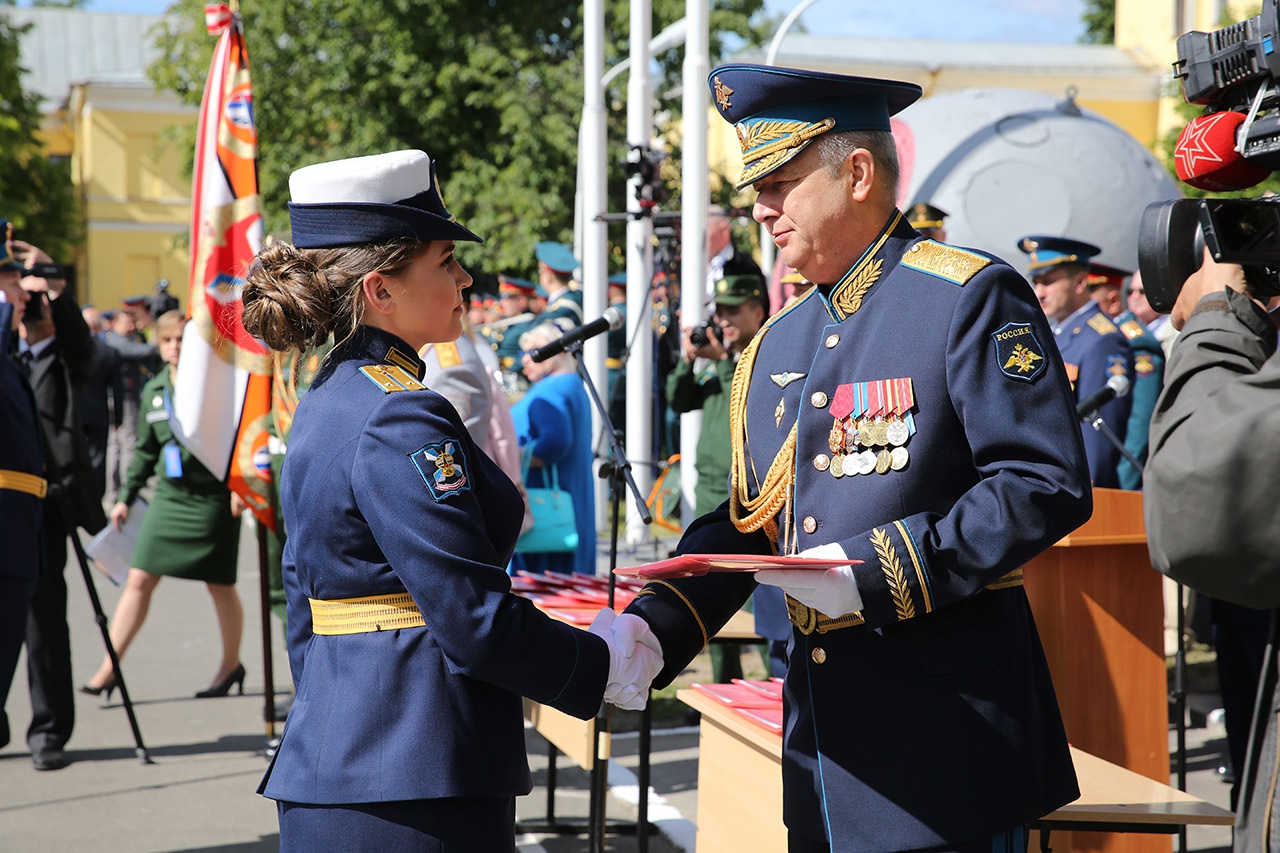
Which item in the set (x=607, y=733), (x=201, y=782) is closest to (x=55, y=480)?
(x=201, y=782)

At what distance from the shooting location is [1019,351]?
2.11m

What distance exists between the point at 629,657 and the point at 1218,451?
1.19 meters

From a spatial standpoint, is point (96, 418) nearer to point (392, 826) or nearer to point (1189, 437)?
point (392, 826)

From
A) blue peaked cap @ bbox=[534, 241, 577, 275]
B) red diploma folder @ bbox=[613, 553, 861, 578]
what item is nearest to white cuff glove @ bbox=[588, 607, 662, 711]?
red diploma folder @ bbox=[613, 553, 861, 578]

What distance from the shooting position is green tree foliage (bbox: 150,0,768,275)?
24.1 m

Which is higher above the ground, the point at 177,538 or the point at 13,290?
the point at 13,290

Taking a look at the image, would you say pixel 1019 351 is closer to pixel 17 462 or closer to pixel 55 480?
pixel 17 462

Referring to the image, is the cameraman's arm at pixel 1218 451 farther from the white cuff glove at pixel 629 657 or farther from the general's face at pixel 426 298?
the general's face at pixel 426 298

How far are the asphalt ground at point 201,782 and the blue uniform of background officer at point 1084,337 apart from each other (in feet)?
4.56

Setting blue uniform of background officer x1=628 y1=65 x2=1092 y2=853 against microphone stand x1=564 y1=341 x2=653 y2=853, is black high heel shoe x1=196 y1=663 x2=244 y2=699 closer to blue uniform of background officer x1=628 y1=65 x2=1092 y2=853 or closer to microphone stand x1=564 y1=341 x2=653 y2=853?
microphone stand x1=564 y1=341 x2=653 y2=853

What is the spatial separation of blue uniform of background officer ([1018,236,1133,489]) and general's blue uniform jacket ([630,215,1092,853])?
408cm

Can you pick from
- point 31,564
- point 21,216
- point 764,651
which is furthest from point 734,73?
point 21,216

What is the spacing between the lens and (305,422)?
2.42 m

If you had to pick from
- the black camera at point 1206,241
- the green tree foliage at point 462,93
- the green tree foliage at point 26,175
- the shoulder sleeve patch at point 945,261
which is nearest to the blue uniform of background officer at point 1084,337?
the shoulder sleeve patch at point 945,261
